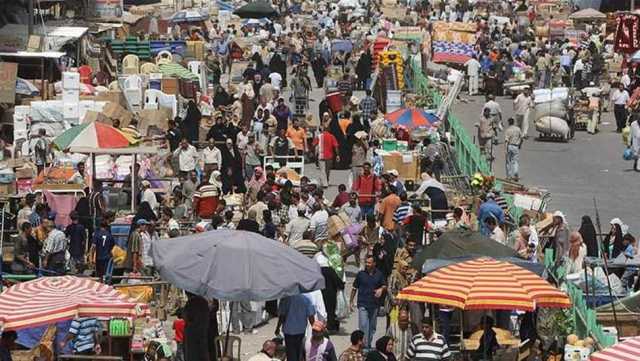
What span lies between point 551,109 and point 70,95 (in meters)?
10.3

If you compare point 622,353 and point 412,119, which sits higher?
point 622,353

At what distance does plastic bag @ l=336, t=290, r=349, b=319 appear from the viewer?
68.7 ft

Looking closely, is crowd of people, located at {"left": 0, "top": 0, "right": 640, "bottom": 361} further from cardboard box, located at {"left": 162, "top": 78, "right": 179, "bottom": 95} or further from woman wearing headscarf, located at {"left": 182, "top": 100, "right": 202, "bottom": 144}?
cardboard box, located at {"left": 162, "top": 78, "right": 179, "bottom": 95}

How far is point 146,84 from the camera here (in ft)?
120

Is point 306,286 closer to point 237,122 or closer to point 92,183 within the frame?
point 92,183

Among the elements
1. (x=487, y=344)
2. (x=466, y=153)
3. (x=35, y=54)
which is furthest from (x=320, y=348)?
(x=35, y=54)

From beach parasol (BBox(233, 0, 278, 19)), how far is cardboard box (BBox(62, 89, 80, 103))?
2192 centimetres

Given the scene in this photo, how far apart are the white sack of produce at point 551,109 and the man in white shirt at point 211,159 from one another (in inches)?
439

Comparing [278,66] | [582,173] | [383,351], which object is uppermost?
[383,351]

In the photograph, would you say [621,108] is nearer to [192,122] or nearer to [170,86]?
[170,86]

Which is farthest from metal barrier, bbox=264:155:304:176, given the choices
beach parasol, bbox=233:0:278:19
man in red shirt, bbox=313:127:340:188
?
beach parasol, bbox=233:0:278:19

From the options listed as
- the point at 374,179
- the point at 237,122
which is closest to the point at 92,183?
the point at 374,179

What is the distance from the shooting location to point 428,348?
55.8 feet

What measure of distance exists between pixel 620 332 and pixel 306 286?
393 cm
